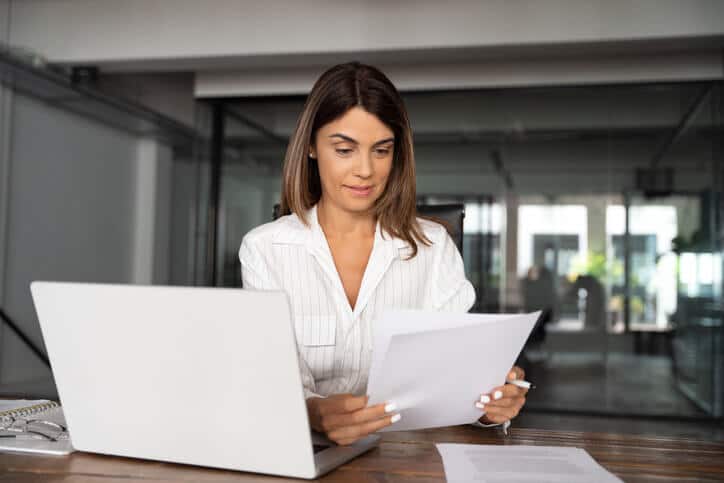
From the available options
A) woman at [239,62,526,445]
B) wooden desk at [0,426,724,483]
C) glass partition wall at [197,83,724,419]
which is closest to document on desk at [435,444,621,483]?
wooden desk at [0,426,724,483]

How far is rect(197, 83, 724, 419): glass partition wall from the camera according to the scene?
17.4 ft

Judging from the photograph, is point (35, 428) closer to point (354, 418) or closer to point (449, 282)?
point (354, 418)

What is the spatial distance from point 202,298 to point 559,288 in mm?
5055

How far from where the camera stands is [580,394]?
214 inches

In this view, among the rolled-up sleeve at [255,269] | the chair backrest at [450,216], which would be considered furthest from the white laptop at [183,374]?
the chair backrest at [450,216]

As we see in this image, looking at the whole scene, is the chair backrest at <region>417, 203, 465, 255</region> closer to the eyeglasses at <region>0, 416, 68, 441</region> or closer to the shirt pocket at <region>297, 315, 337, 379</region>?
the shirt pocket at <region>297, 315, 337, 379</region>

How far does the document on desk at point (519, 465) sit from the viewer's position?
93cm

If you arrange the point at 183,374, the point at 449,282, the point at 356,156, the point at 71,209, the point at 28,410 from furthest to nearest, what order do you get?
the point at 71,209
the point at 449,282
the point at 356,156
the point at 28,410
the point at 183,374

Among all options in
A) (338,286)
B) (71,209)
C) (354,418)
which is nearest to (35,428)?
(354,418)

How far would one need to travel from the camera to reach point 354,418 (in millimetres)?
991

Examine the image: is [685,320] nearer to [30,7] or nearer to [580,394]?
[580,394]

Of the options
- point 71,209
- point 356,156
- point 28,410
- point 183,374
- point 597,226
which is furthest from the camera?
point 71,209

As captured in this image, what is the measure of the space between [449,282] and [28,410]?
1.09m

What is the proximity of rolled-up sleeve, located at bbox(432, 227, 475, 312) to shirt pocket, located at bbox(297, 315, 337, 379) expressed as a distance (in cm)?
33
